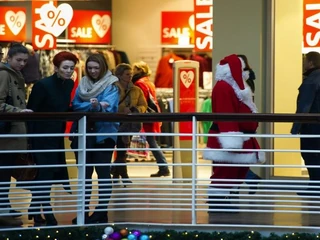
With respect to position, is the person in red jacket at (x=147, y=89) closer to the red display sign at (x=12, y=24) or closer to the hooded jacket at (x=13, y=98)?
the red display sign at (x=12, y=24)

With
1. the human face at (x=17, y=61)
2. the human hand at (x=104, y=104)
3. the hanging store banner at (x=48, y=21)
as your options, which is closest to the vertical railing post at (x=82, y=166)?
the human hand at (x=104, y=104)

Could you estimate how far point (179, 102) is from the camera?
13680mm

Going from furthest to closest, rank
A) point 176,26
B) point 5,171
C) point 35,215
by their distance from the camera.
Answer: point 176,26, point 5,171, point 35,215

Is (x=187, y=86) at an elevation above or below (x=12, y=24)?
below

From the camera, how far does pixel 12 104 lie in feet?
32.1

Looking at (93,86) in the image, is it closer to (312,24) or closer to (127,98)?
(127,98)

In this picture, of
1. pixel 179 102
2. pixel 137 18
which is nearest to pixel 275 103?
pixel 179 102

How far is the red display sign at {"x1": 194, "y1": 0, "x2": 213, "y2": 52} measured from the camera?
47.7 ft

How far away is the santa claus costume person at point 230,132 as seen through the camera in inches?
394

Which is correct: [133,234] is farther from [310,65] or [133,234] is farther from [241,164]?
[310,65]

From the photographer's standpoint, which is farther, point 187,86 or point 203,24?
point 203,24

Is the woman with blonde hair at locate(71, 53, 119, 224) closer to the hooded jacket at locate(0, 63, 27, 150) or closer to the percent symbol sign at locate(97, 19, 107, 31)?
the hooded jacket at locate(0, 63, 27, 150)

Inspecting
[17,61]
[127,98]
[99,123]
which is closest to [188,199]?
[99,123]

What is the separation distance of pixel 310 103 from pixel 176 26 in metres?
5.79
